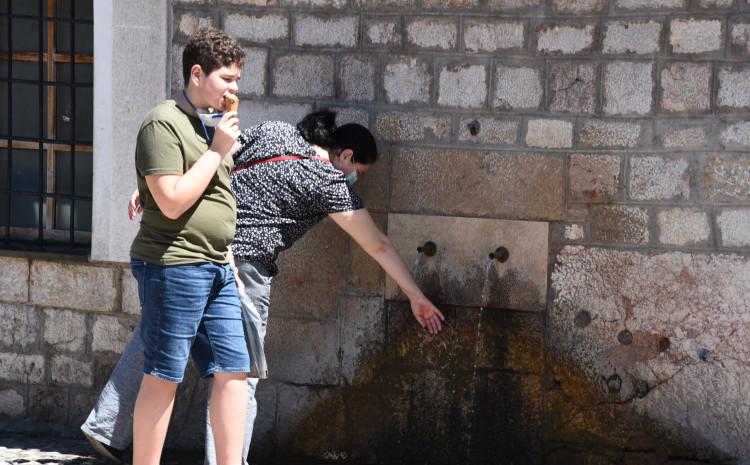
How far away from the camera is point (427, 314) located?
486 centimetres

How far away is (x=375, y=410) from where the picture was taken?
514cm

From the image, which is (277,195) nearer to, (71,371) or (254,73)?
(254,73)

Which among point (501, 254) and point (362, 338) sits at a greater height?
point (501, 254)

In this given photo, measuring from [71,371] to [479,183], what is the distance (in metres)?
2.16

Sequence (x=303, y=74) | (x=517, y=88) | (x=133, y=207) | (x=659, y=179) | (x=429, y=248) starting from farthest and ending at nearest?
1. (x=303, y=74)
2. (x=429, y=248)
3. (x=517, y=88)
4. (x=659, y=179)
5. (x=133, y=207)

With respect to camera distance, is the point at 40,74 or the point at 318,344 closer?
the point at 318,344

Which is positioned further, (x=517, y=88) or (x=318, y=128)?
(x=517, y=88)

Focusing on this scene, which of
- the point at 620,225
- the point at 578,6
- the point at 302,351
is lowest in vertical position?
the point at 302,351

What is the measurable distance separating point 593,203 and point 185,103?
6.01ft

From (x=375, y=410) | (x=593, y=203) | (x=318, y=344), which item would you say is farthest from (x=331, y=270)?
(x=593, y=203)

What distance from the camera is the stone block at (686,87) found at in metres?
4.68

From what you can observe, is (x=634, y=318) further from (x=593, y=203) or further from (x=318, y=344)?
(x=318, y=344)

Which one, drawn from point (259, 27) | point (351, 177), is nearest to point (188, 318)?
point (351, 177)

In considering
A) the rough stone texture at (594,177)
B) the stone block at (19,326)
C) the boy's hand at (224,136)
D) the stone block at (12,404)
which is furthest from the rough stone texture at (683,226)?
the stone block at (12,404)
